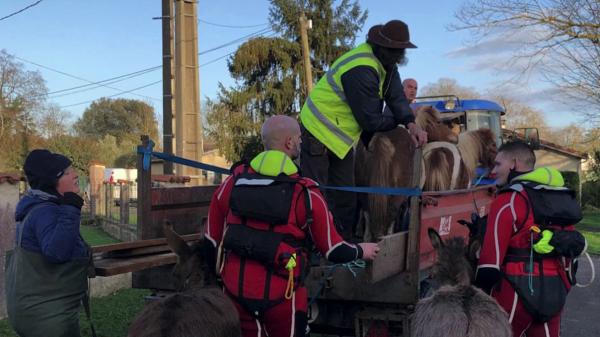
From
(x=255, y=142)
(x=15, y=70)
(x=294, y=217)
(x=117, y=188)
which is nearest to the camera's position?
(x=294, y=217)

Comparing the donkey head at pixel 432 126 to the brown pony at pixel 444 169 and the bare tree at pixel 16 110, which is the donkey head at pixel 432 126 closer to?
the brown pony at pixel 444 169

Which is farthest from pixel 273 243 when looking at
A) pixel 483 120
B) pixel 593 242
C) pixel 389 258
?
pixel 593 242

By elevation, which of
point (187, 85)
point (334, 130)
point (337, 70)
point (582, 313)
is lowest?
point (582, 313)

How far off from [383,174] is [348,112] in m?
0.79

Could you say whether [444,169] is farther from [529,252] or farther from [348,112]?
[529,252]

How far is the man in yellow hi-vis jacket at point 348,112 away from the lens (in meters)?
4.41

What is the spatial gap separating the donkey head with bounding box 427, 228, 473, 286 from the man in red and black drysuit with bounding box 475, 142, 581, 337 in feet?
0.31

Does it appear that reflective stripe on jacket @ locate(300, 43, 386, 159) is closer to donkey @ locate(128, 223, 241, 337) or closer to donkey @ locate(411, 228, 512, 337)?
donkey @ locate(411, 228, 512, 337)

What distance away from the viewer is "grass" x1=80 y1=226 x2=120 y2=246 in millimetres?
13422

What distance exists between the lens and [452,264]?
348 centimetres

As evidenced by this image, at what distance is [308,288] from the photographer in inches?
156

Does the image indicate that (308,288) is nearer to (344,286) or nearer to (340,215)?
(344,286)

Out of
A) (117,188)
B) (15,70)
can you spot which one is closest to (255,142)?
(117,188)

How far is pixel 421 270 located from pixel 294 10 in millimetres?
25295
